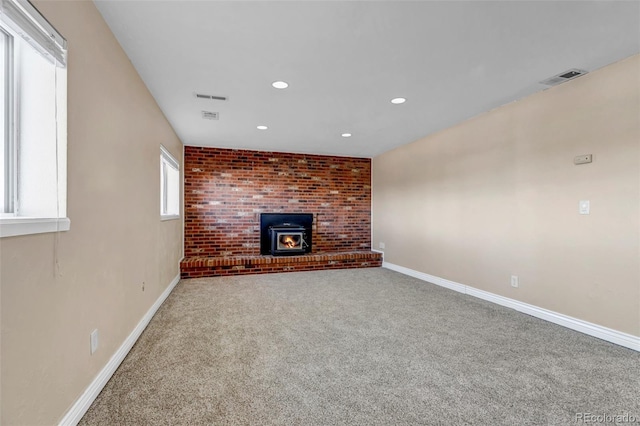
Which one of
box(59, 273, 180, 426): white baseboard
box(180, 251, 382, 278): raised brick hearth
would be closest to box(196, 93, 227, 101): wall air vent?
box(59, 273, 180, 426): white baseboard

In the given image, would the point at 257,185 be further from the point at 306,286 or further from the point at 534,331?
the point at 534,331

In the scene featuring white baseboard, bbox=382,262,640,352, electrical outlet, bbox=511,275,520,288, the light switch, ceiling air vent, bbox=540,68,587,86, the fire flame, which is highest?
ceiling air vent, bbox=540,68,587,86

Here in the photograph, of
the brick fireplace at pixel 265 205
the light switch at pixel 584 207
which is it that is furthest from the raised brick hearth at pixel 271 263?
the light switch at pixel 584 207

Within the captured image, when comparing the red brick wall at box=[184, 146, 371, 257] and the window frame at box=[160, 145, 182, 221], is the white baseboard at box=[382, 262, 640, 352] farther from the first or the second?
the window frame at box=[160, 145, 182, 221]

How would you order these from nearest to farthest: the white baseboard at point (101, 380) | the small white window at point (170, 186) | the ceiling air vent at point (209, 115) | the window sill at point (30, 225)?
the window sill at point (30, 225)
the white baseboard at point (101, 380)
the ceiling air vent at point (209, 115)
the small white window at point (170, 186)

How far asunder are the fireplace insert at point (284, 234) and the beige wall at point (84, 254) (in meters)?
2.80

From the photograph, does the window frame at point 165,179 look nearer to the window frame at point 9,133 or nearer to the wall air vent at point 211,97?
the wall air vent at point 211,97

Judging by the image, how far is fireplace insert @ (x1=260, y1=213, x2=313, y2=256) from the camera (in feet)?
17.7

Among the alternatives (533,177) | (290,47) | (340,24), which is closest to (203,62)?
(290,47)

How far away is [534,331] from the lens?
2594mm

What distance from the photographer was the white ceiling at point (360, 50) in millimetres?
1771

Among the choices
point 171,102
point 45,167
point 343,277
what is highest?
point 171,102

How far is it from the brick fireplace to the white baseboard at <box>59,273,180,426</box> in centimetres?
223

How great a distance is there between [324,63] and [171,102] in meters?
1.77
